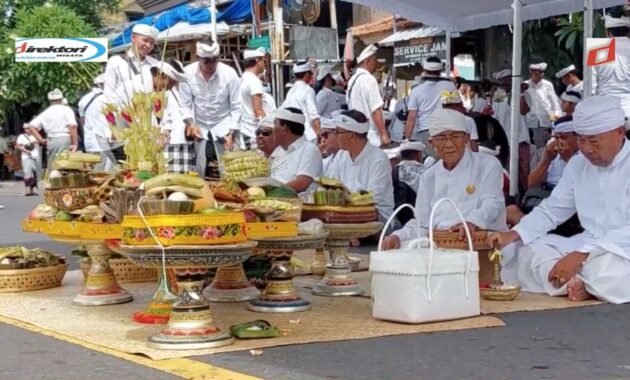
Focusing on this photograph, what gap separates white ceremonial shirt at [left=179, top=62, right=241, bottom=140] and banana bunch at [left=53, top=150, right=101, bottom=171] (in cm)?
283

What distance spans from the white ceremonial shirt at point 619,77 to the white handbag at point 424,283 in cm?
510

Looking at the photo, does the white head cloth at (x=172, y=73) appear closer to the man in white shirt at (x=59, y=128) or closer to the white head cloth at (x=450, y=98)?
the white head cloth at (x=450, y=98)

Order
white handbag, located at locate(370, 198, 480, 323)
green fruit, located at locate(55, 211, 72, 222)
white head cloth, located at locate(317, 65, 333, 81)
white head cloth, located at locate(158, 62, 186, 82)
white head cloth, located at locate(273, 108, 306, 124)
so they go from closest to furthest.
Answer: white handbag, located at locate(370, 198, 480, 323) < green fruit, located at locate(55, 211, 72, 222) < white head cloth, located at locate(273, 108, 306, 124) < white head cloth, located at locate(158, 62, 186, 82) < white head cloth, located at locate(317, 65, 333, 81)

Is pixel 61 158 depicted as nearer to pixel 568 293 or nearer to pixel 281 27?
pixel 568 293

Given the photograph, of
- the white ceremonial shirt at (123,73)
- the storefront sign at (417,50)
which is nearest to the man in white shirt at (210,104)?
the white ceremonial shirt at (123,73)

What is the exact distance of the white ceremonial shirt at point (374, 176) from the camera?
8680mm

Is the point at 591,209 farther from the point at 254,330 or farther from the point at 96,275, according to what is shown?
the point at 96,275

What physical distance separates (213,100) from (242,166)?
3.36 m

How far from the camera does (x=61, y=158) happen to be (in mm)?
6520

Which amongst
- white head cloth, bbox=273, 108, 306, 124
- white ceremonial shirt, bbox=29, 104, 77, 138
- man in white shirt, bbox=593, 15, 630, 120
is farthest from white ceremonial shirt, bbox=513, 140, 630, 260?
white ceremonial shirt, bbox=29, 104, 77, 138

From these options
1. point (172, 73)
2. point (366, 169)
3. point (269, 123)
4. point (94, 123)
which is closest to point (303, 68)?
point (94, 123)

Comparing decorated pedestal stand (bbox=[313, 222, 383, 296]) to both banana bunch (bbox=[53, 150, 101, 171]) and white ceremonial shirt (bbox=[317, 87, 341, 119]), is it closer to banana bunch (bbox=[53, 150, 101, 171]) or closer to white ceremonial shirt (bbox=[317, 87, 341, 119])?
banana bunch (bbox=[53, 150, 101, 171])

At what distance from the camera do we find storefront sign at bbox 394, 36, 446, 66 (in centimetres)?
1766

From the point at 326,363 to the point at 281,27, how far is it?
11.7m
